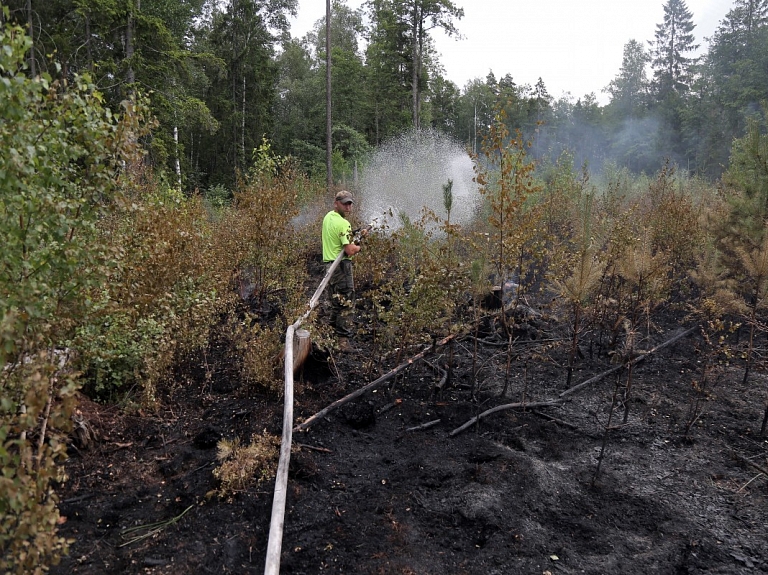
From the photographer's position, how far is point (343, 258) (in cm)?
612

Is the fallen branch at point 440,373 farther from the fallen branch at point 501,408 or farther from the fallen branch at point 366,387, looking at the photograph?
the fallen branch at point 501,408

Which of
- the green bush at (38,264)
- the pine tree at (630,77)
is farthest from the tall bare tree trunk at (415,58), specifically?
the pine tree at (630,77)

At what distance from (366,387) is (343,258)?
189 cm

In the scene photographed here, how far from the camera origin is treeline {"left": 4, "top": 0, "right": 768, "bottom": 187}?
13.4 metres

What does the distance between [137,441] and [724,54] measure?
44441 millimetres

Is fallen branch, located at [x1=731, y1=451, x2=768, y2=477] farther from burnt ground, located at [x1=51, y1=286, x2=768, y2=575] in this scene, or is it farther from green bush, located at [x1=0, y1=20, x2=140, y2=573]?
green bush, located at [x1=0, y1=20, x2=140, y2=573]

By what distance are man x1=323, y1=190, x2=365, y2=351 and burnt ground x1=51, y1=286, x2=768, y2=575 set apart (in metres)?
1.00

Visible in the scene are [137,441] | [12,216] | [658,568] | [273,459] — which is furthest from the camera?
[137,441]

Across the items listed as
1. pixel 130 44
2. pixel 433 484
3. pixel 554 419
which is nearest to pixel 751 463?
pixel 554 419

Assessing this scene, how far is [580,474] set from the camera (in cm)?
377

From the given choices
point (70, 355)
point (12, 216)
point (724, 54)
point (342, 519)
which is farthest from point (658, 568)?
point (724, 54)

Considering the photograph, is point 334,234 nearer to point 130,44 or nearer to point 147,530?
point 147,530

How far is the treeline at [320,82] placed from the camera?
1344 centimetres

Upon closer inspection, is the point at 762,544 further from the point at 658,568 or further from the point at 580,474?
the point at 580,474
